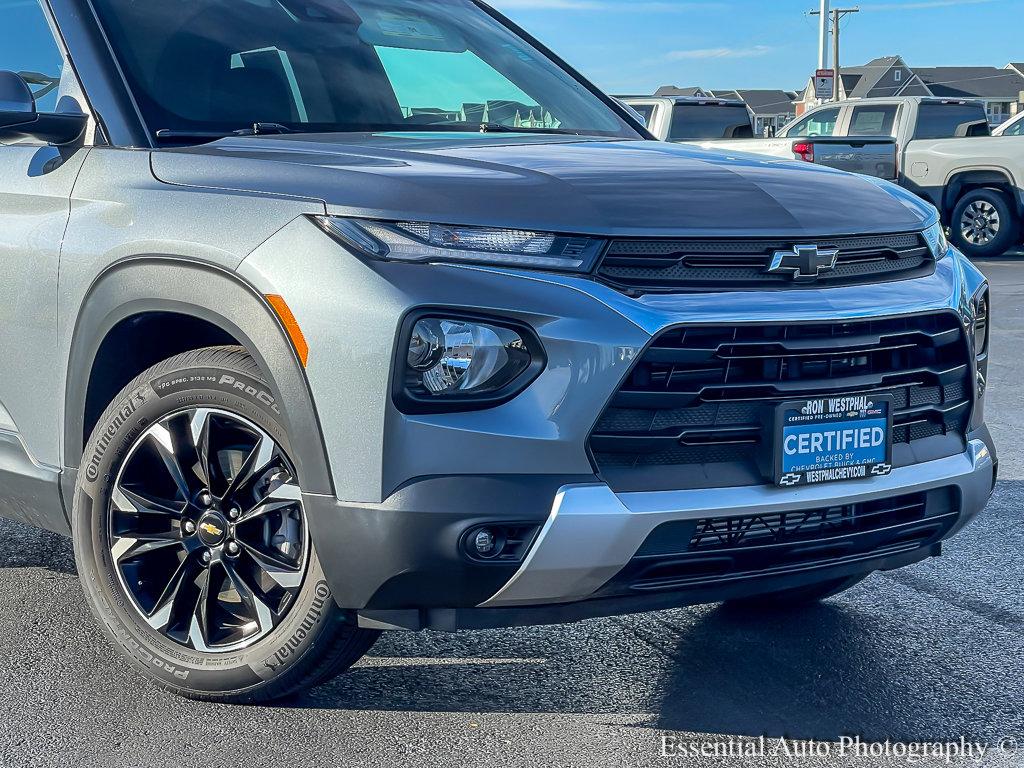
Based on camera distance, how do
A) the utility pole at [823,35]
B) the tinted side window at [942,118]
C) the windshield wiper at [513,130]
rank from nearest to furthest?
the windshield wiper at [513,130]
the tinted side window at [942,118]
the utility pole at [823,35]

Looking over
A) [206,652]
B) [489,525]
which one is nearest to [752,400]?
[489,525]

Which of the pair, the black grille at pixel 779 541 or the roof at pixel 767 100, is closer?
the black grille at pixel 779 541

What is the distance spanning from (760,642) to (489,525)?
1.31m

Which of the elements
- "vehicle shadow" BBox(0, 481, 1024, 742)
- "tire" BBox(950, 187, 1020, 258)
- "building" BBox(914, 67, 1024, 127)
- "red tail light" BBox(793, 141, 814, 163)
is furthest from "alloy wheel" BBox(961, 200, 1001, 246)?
"building" BBox(914, 67, 1024, 127)

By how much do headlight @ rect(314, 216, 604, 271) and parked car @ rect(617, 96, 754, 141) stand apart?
14.6 meters

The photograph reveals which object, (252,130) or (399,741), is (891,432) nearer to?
(399,741)

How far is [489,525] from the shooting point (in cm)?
255

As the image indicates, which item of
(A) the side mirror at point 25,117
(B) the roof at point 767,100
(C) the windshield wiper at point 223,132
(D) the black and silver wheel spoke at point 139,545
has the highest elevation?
(A) the side mirror at point 25,117

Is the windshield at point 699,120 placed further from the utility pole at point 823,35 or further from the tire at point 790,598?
the utility pole at point 823,35

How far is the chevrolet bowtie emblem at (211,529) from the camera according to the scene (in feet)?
9.65

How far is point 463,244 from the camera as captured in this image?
2598 mm

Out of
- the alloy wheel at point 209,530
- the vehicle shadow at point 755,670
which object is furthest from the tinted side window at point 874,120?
the alloy wheel at point 209,530

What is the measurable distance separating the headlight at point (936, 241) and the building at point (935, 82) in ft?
288

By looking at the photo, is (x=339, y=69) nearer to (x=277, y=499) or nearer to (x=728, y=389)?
(x=277, y=499)
